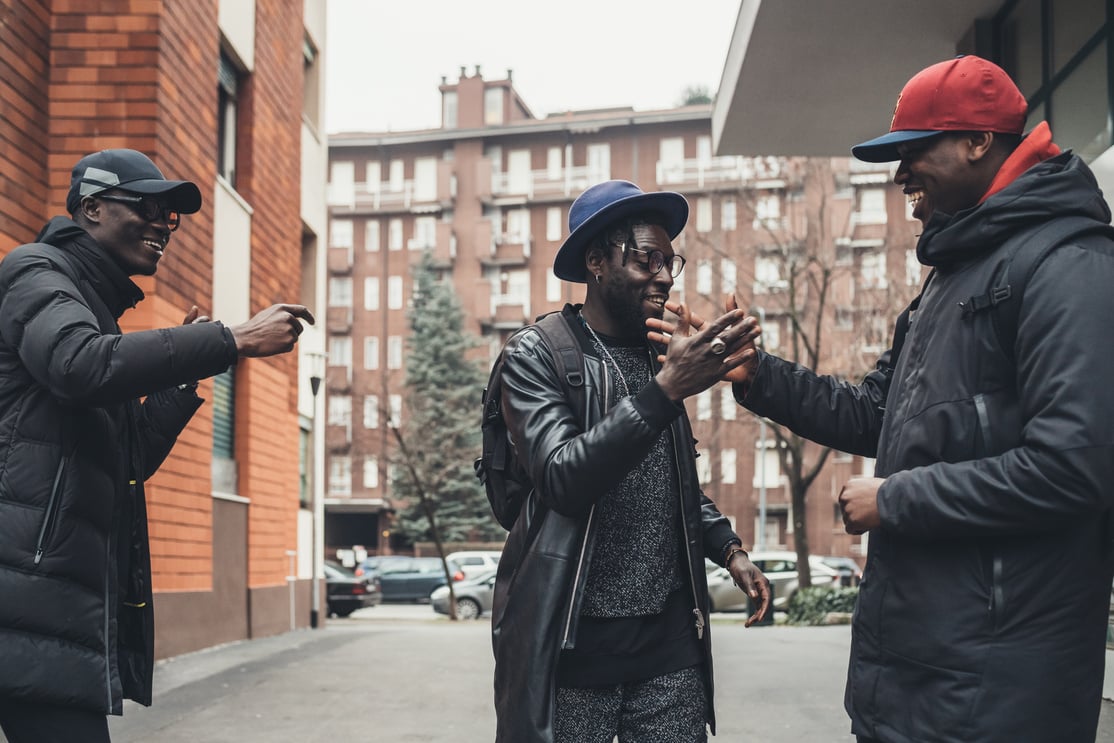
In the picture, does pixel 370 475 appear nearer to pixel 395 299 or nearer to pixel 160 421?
pixel 395 299

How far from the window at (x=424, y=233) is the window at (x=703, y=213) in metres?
13.8

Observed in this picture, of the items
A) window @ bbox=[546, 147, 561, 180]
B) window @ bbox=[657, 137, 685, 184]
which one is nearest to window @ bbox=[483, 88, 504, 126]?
window @ bbox=[546, 147, 561, 180]

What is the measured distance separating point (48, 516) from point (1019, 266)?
233cm

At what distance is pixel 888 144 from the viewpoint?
288 centimetres

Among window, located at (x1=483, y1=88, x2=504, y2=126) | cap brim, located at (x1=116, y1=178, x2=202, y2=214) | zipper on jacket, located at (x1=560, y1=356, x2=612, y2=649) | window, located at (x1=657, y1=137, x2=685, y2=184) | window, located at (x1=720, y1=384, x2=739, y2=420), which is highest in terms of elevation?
window, located at (x1=483, y1=88, x2=504, y2=126)

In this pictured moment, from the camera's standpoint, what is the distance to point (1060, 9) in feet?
32.0

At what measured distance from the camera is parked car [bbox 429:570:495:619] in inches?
1256

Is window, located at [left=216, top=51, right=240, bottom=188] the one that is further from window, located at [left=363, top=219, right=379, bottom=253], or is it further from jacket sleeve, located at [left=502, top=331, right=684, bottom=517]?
window, located at [left=363, top=219, right=379, bottom=253]

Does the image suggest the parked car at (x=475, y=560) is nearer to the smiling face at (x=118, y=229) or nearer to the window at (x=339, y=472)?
the window at (x=339, y=472)

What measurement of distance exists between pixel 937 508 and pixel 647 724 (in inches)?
46.0

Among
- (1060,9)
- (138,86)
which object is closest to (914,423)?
(1060,9)

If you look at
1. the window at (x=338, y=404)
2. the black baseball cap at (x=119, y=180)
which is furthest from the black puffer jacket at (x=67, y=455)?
the window at (x=338, y=404)

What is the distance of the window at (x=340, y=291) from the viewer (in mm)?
66750

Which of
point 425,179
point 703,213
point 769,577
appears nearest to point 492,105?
point 425,179
